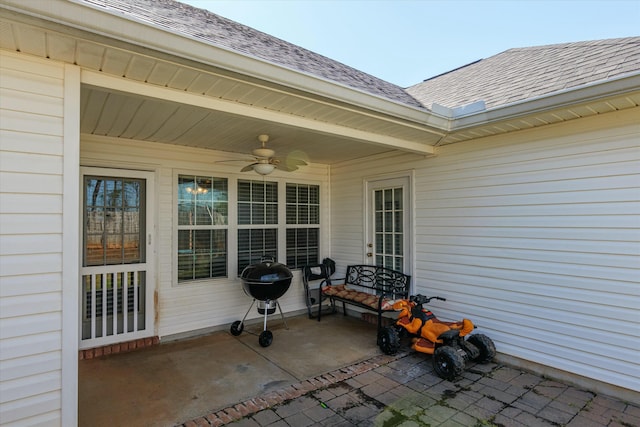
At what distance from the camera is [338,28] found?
7652mm

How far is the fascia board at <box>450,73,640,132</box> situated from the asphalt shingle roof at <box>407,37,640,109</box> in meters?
0.09

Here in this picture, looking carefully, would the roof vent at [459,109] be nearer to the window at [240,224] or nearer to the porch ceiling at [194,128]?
the porch ceiling at [194,128]

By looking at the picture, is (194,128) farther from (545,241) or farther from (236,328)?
(545,241)

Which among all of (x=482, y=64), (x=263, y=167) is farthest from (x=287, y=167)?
(x=482, y=64)

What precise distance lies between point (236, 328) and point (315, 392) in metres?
1.71

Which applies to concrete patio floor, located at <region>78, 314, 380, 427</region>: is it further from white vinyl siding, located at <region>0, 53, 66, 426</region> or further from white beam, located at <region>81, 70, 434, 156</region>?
white beam, located at <region>81, 70, 434, 156</region>

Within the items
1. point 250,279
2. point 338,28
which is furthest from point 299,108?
point 338,28

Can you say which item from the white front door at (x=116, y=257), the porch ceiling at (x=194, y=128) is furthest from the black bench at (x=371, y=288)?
the white front door at (x=116, y=257)

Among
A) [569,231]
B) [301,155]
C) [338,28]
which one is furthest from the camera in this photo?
[338,28]

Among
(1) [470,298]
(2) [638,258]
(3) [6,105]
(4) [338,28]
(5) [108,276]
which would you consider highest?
(4) [338,28]

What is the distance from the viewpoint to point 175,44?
189 cm

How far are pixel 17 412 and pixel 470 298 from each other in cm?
387

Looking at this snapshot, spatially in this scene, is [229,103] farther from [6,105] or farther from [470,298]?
[470,298]

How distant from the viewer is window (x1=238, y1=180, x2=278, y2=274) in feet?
15.6
